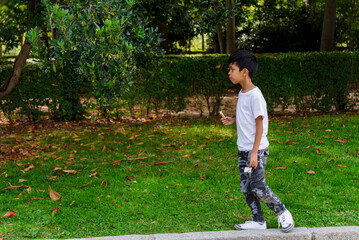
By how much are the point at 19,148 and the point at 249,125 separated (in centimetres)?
504

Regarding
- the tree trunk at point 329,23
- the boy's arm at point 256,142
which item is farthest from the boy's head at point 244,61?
the tree trunk at point 329,23

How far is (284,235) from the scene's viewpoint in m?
3.57

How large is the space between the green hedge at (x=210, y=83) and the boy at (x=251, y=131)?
225 inches

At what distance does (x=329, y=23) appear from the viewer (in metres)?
15.2

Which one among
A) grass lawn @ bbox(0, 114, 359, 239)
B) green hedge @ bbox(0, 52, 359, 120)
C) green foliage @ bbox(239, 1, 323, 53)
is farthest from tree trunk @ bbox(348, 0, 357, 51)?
grass lawn @ bbox(0, 114, 359, 239)

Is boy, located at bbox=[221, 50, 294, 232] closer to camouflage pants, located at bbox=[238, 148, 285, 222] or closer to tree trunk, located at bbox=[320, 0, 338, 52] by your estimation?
camouflage pants, located at bbox=[238, 148, 285, 222]

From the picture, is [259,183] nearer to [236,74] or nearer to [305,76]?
[236,74]

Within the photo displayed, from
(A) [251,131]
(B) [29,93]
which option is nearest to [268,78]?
(B) [29,93]

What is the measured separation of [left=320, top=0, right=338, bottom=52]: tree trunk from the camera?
14852 mm

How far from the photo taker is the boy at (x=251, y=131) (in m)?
3.43

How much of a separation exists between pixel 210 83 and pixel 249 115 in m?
6.00

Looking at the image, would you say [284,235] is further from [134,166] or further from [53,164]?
[53,164]

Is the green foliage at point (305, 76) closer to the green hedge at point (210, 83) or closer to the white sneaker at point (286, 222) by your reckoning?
the green hedge at point (210, 83)

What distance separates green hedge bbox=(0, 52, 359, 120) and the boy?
18.7 feet
